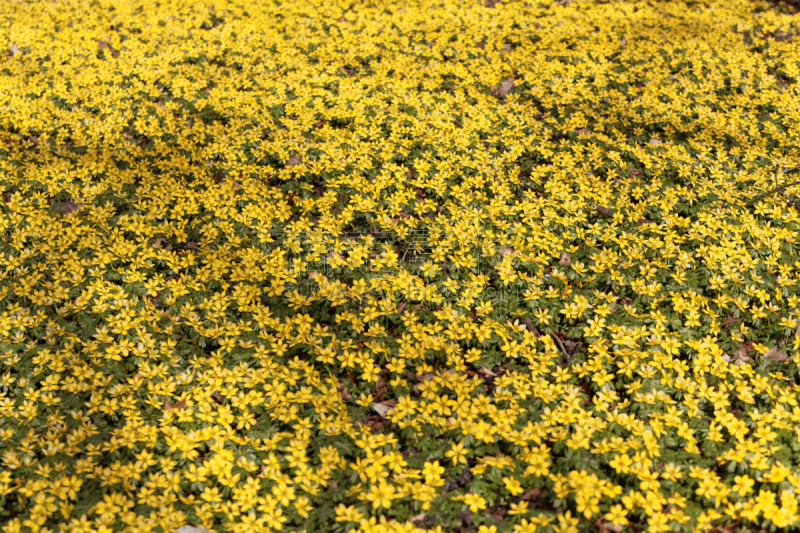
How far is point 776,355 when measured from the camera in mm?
4434

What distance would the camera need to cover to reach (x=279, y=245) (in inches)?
205

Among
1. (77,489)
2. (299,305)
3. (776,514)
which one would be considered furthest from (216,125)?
(776,514)

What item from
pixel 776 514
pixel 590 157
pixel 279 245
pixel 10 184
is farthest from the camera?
pixel 590 157

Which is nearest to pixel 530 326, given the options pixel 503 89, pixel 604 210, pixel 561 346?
pixel 561 346

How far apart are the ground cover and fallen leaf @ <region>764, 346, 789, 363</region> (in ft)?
0.18

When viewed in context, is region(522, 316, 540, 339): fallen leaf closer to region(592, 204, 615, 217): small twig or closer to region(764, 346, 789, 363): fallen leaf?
region(592, 204, 615, 217): small twig

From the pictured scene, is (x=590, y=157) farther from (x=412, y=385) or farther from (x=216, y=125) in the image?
(x=216, y=125)

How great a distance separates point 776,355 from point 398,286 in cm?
347

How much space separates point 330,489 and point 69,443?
6.35 feet

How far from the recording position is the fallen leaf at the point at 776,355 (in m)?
4.40

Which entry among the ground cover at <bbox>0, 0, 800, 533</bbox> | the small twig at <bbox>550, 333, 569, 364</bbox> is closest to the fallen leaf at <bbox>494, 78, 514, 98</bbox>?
the ground cover at <bbox>0, 0, 800, 533</bbox>

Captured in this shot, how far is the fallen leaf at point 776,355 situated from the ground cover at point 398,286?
0.06 meters

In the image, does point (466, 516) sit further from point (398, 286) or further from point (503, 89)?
point (503, 89)

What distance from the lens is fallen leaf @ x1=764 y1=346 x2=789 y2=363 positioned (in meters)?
4.40
